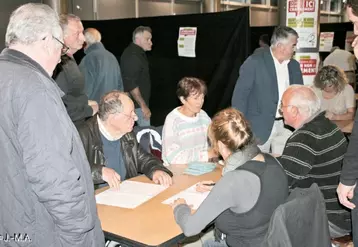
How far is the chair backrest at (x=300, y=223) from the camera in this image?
1.65m

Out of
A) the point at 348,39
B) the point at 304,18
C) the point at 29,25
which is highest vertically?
the point at 304,18

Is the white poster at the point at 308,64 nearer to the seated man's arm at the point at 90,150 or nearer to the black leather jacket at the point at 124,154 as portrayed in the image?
the black leather jacket at the point at 124,154

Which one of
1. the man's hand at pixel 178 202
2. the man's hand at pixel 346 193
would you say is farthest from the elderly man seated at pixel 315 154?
the man's hand at pixel 178 202

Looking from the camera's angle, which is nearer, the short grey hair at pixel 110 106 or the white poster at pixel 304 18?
the short grey hair at pixel 110 106

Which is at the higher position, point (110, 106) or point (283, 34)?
point (283, 34)

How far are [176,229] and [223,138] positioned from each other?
0.47 metres

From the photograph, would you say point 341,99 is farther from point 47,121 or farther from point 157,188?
point 47,121

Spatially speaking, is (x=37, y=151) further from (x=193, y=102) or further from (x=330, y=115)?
(x=330, y=115)

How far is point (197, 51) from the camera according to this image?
17.4ft

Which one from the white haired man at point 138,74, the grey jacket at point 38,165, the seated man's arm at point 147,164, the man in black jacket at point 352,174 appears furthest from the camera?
the white haired man at point 138,74

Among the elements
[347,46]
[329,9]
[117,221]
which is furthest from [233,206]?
[329,9]

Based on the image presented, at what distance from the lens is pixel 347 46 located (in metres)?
9.06

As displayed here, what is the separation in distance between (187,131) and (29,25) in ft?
6.08

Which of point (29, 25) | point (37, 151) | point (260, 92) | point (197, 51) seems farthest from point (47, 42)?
point (197, 51)
